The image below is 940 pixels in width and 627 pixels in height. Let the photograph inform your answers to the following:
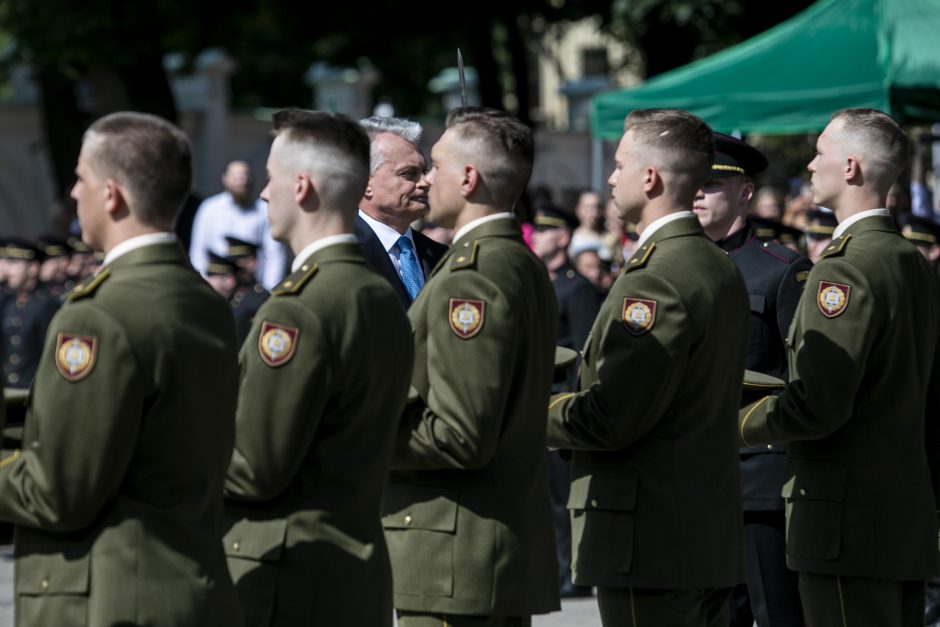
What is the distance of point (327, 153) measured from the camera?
3.79 meters

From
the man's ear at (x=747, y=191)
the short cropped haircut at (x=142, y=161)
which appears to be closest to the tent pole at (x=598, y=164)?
the man's ear at (x=747, y=191)

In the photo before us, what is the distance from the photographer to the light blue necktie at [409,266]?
5523mm

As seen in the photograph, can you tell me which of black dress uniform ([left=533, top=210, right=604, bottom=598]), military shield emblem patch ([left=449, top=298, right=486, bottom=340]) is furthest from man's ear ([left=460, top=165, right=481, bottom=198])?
black dress uniform ([left=533, top=210, right=604, bottom=598])

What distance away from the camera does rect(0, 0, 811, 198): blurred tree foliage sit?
58.0 feet

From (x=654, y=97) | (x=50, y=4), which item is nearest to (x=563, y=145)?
(x=50, y=4)

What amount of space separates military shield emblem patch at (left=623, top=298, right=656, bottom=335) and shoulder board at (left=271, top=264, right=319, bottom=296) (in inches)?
42.5

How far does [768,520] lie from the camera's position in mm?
5773

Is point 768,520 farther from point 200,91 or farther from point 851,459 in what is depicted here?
point 200,91

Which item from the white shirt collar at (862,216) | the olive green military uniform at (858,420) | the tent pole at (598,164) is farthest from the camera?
the tent pole at (598,164)

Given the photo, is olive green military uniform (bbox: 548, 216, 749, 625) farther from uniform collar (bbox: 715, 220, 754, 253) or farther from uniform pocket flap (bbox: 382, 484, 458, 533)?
uniform collar (bbox: 715, 220, 754, 253)

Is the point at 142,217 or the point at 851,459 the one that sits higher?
the point at 142,217

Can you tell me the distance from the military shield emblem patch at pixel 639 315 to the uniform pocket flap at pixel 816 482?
870mm

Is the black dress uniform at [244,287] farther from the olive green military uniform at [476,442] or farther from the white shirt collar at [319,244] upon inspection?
the white shirt collar at [319,244]

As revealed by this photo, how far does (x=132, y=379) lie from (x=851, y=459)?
2445mm
